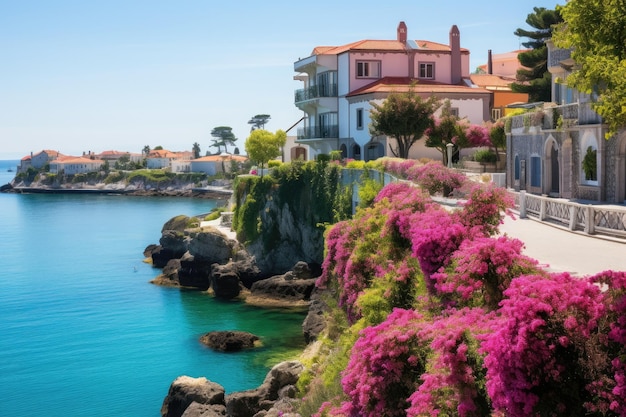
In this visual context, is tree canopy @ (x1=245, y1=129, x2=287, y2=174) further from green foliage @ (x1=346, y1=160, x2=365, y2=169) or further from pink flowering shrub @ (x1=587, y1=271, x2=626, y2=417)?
pink flowering shrub @ (x1=587, y1=271, x2=626, y2=417)

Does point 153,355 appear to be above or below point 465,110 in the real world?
below

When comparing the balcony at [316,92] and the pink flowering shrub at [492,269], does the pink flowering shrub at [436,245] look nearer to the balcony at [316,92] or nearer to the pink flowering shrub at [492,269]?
the pink flowering shrub at [492,269]

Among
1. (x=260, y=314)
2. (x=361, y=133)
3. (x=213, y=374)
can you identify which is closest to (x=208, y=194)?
(x=361, y=133)

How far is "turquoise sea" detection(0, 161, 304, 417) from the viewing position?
36.1 meters

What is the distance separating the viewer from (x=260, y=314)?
50031mm

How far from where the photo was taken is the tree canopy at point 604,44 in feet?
48.9

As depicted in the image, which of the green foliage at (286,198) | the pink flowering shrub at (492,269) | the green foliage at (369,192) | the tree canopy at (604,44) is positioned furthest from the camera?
the green foliage at (286,198)

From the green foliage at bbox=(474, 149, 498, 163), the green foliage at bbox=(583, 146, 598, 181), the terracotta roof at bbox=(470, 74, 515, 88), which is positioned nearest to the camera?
the green foliage at bbox=(583, 146, 598, 181)

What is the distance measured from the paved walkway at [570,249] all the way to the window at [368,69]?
41.7 metres

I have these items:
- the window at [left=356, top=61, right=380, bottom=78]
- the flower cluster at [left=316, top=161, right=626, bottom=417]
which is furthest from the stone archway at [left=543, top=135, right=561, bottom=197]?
the window at [left=356, top=61, right=380, bottom=78]

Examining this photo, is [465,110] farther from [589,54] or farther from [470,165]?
[589,54]

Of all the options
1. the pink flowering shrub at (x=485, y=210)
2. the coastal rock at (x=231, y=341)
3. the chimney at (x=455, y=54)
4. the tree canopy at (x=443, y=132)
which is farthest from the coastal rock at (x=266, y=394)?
the chimney at (x=455, y=54)

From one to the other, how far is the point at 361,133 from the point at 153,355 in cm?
2797

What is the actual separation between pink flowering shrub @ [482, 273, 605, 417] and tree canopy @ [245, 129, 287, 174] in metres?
69.7
